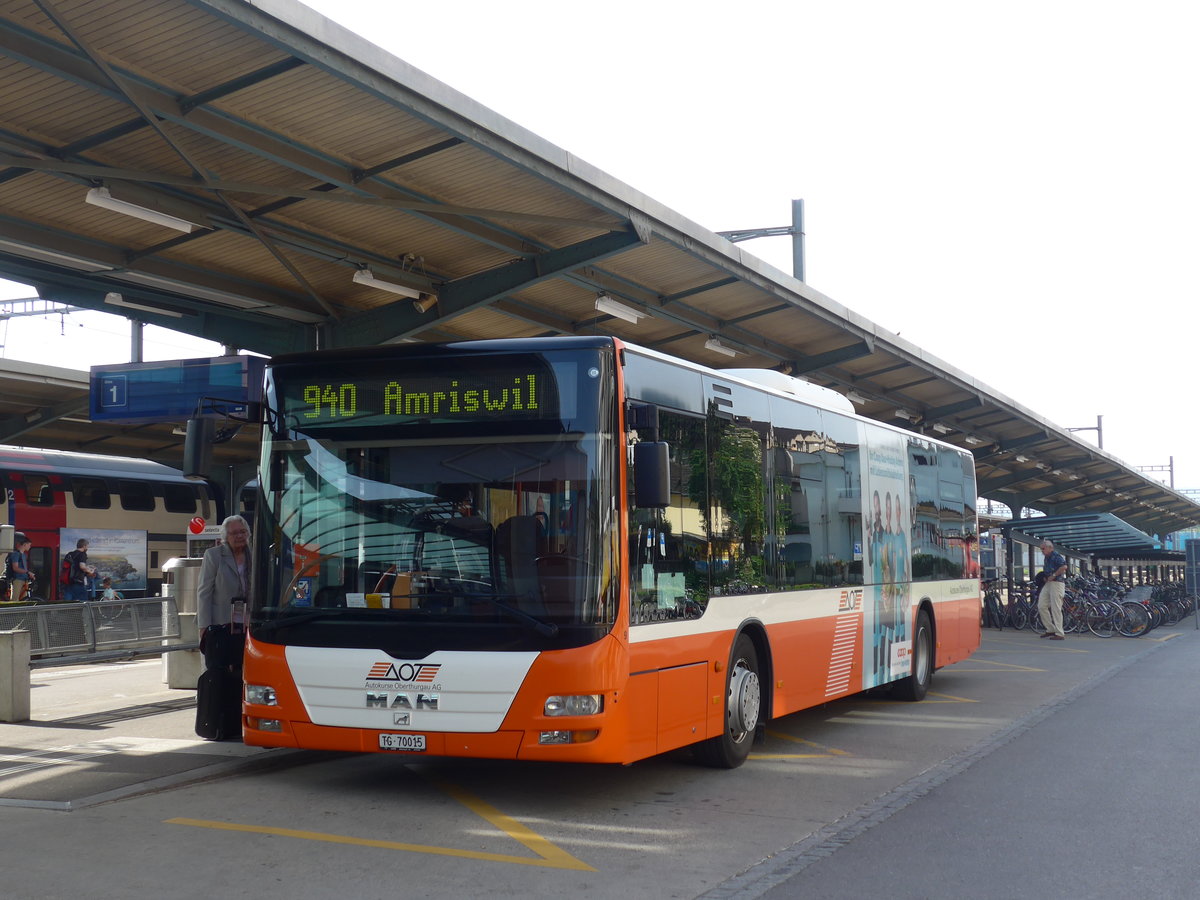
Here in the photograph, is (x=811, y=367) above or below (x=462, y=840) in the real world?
above

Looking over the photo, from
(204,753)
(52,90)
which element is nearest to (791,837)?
(204,753)

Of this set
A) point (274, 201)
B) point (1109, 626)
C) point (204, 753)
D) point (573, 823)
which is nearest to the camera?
point (573, 823)

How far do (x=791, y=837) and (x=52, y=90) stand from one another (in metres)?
6.75

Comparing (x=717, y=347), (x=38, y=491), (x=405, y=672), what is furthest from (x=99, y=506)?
(x=405, y=672)

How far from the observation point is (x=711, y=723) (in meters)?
8.91

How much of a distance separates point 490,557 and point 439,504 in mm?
452

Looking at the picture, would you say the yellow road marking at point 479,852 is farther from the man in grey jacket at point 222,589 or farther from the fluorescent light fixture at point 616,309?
the fluorescent light fixture at point 616,309

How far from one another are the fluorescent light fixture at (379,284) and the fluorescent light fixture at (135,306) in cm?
197

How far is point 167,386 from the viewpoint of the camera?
12328mm

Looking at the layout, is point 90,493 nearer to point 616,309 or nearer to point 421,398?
point 616,309

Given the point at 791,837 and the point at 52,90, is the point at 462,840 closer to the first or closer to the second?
the point at 791,837

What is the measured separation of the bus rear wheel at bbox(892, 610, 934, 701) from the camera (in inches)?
550

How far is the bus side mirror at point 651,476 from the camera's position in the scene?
7.70 metres

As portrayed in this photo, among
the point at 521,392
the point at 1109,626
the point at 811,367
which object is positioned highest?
the point at 811,367
